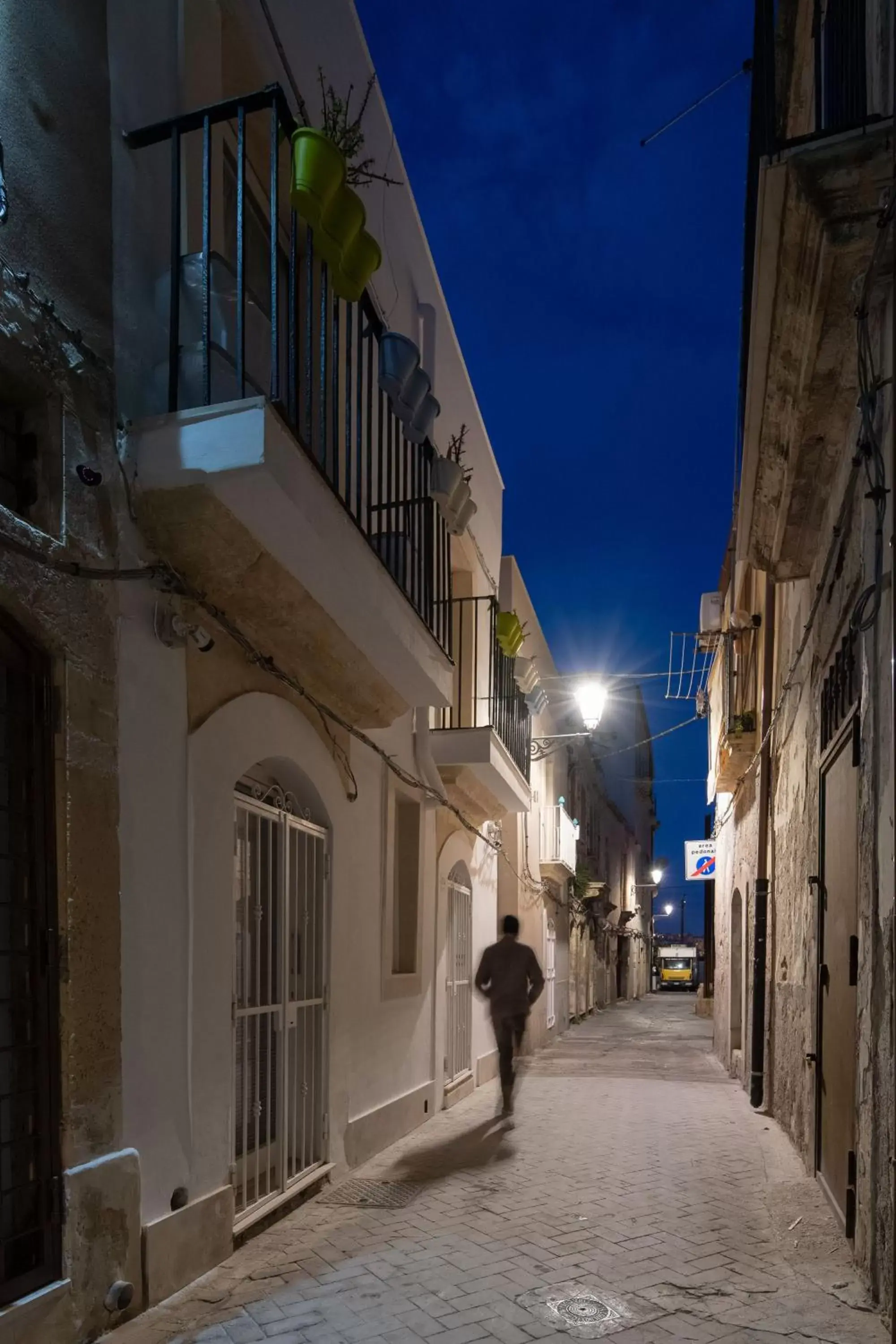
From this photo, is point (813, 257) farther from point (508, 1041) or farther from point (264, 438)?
point (508, 1041)

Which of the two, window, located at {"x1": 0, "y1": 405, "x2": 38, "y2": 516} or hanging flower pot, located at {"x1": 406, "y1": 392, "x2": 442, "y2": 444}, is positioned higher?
hanging flower pot, located at {"x1": 406, "y1": 392, "x2": 442, "y2": 444}

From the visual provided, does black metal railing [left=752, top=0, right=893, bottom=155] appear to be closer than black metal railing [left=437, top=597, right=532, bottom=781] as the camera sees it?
Yes

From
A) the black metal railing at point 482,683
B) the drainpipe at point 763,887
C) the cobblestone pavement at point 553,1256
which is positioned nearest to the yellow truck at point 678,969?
the black metal railing at point 482,683

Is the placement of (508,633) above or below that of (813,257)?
below

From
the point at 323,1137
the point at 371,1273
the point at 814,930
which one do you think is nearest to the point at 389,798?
the point at 323,1137

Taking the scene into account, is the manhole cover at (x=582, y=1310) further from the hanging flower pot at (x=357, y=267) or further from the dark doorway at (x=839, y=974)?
the hanging flower pot at (x=357, y=267)

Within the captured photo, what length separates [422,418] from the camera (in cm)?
736

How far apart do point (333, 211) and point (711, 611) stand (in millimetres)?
13893

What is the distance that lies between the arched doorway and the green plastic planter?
33.0ft

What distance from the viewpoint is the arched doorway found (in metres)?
13.4

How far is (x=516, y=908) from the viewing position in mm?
15609

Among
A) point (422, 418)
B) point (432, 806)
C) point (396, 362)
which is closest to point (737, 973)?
point (432, 806)

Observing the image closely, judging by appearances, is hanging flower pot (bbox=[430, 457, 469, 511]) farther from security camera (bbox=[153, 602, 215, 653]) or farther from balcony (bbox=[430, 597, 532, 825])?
security camera (bbox=[153, 602, 215, 653])

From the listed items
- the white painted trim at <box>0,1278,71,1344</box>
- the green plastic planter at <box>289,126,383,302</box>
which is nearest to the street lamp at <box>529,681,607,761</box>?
the green plastic planter at <box>289,126,383,302</box>
